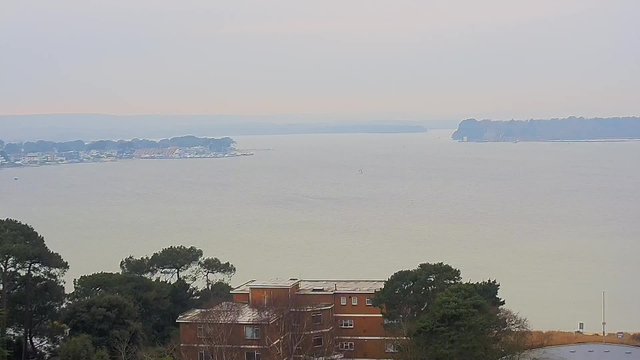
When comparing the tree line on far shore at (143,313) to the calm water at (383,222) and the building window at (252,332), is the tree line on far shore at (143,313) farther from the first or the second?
the calm water at (383,222)

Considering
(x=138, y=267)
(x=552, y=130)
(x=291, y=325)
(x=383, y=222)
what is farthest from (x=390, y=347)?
(x=552, y=130)

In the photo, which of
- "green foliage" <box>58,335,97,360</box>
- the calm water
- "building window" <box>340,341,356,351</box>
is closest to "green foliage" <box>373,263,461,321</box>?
"building window" <box>340,341,356,351</box>

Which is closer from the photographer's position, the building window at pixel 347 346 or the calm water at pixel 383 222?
the building window at pixel 347 346

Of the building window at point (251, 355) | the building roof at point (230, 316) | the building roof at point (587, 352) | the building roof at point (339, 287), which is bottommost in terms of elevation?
the building roof at point (587, 352)

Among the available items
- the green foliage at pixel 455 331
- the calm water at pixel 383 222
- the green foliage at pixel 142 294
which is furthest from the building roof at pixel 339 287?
the calm water at pixel 383 222

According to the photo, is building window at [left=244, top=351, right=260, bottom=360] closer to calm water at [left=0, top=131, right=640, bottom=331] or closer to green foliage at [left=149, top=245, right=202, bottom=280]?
green foliage at [left=149, top=245, right=202, bottom=280]

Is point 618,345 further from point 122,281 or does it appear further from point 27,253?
point 27,253
